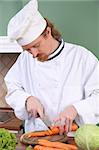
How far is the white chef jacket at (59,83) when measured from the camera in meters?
1.37

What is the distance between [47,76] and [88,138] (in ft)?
1.90

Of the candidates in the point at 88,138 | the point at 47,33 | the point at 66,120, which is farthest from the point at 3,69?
the point at 88,138

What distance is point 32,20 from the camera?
132 centimetres

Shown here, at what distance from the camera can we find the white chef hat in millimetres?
1277

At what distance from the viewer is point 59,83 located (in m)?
1.40

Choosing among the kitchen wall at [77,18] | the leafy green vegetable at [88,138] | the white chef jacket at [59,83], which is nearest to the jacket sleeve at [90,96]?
the white chef jacket at [59,83]

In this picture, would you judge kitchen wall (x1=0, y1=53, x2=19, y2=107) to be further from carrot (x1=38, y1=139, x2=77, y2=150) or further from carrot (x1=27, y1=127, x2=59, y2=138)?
carrot (x1=38, y1=139, x2=77, y2=150)

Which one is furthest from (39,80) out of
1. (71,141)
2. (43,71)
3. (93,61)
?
(71,141)

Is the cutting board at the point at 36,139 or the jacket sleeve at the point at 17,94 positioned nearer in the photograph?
the cutting board at the point at 36,139

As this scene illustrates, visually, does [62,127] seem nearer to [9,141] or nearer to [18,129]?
[9,141]

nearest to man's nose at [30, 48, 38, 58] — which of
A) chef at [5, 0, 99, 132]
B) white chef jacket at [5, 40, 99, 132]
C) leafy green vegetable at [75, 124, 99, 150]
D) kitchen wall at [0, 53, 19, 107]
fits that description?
chef at [5, 0, 99, 132]

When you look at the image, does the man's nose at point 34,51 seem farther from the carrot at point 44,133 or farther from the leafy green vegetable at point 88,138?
the leafy green vegetable at point 88,138

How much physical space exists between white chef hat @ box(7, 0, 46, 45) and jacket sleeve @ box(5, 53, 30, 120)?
0.70ft

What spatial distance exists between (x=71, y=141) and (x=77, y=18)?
1.11m
